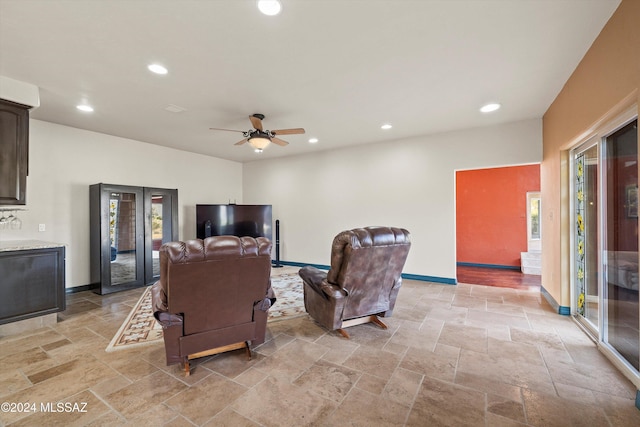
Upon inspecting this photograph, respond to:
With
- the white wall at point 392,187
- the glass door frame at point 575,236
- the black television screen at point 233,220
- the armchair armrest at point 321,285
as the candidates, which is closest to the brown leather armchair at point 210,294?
the armchair armrest at point 321,285

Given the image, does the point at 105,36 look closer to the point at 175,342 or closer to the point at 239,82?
the point at 239,82

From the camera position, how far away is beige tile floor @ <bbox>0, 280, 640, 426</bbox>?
181cm

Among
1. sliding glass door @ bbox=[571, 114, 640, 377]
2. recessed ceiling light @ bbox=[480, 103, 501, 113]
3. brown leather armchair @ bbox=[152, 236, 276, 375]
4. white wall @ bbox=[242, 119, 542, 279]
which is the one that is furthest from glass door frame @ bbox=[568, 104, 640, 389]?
brown leather armchair @ bbox=[152, 236, 276, 375]

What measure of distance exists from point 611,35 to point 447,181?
10.1ft

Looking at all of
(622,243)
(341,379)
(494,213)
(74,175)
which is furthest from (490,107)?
(74,175)

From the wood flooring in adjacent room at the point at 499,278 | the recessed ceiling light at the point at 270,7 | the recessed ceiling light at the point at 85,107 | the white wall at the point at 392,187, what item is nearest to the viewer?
the recessed ceiling light at the point at 270,7

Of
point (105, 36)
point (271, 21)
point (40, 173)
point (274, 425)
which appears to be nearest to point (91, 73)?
point (105, 36)

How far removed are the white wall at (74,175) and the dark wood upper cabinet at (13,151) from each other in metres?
1.31

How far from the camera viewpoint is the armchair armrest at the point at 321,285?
2.78m

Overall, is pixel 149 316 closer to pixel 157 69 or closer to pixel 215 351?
pixel 215 351

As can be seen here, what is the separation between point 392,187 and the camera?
5.67 meters

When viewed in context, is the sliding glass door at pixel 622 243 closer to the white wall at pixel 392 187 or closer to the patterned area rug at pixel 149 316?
the white wall at pixel 392 187

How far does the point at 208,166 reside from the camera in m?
7.00

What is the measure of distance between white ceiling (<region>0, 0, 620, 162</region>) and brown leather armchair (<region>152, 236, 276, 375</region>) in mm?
1783
